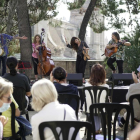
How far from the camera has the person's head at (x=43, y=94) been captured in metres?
2.71

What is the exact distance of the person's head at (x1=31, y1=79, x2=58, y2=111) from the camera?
106 inches

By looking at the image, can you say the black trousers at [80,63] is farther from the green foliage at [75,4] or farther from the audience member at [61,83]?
the green foliage at [75,4]

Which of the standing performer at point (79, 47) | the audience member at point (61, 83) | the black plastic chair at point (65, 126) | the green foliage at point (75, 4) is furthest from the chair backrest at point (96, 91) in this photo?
the green foliage at point (75, 4)

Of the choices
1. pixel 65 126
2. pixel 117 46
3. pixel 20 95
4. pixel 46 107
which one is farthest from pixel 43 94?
pixel 117 46

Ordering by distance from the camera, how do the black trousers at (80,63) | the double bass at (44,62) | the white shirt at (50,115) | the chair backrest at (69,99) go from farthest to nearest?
the double bass at (44,62)
the black trousers at (80,63)
the chair backrest at (69,99)
the white shirt at (50,115)

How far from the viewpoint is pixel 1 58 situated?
8.55 meters


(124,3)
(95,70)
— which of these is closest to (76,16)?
(124,3)

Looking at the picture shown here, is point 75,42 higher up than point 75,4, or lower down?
lower down

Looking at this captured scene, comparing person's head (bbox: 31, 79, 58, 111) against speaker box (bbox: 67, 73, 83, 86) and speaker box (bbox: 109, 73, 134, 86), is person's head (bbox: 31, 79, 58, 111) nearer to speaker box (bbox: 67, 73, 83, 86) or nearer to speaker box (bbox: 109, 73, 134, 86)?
speaker box (bbox: 67, 73, 83, 86)

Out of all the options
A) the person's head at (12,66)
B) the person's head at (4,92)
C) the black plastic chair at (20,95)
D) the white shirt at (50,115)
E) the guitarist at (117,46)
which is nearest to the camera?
the white shirt at (50,115)

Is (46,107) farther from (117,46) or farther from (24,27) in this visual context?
(24,27)

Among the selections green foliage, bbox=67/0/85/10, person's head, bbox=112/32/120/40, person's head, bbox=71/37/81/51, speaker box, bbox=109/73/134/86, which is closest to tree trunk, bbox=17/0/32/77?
green foliage, bbox=67/0/85/10

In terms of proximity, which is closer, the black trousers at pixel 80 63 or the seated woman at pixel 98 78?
the seated woman at pixel 98 78

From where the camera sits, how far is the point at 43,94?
107 inches
